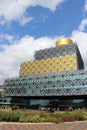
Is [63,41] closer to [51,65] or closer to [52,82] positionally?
[51,65]

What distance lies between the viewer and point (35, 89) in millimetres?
120438

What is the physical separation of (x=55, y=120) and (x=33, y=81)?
299ft

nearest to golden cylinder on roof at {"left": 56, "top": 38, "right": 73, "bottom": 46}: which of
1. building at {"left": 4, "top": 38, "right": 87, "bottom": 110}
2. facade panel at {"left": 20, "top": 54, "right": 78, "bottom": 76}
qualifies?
building at {"left": 4, "top": 38, "right": 87, "bottom": 110}

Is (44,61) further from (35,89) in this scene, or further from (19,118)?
(19,118)

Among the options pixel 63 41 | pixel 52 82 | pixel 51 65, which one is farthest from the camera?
pixel 63 41

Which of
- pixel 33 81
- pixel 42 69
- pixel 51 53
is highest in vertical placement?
pixel 51 53

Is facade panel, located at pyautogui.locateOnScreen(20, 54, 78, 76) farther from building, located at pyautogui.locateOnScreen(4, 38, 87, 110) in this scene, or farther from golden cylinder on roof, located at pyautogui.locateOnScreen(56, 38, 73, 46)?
golden cylinder on roof, located at pyautogui.locateOnScreen(56, 38, 73, 46)

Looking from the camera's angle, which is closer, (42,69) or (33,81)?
(33,81)

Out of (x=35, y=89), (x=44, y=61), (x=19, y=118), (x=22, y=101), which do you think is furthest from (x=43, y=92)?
(x=19, y=118)

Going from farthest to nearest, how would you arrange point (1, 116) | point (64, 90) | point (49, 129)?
point (64, 90) → point (1, 116) → point (49, 129)

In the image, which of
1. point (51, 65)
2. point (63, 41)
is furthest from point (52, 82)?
point (63, 41)

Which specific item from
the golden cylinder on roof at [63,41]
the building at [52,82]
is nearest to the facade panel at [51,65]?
the building at [52,82]

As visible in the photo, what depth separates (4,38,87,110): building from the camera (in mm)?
110812

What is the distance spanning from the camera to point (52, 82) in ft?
382
